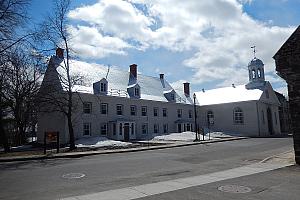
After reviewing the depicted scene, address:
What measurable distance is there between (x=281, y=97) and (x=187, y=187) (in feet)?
211

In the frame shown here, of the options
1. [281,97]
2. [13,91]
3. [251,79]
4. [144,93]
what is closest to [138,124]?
[144,93]

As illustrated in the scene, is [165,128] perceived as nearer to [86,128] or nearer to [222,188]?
[86,128]

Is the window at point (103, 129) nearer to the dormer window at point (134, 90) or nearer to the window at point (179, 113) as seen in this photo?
the dormer window at point (134, 90)

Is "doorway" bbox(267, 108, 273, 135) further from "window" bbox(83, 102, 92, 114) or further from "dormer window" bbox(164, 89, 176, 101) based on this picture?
"window" bbox(83, 102, 92, 114)

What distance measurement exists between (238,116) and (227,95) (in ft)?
18.6

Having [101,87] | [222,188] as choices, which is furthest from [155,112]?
[222,188]

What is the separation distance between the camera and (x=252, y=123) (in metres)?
47.8

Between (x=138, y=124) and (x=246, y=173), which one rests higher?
(x=138, y=124)

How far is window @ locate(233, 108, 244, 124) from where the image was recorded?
49438mm

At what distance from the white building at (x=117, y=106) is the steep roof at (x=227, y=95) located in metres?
5.43

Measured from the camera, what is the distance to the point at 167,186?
950cm

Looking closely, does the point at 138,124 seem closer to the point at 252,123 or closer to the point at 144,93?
the point at 144,93

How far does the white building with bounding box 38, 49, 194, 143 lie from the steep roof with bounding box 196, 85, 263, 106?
543cm

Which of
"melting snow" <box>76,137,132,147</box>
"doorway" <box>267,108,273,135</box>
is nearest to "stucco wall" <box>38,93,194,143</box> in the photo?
"melting snow" <box>76,137,132,147</box>
